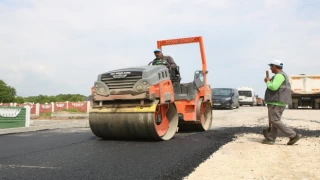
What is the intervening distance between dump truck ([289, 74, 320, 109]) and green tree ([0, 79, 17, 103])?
41.1m

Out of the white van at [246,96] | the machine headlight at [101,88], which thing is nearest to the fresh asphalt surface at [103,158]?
the machine headlight at [101,88]

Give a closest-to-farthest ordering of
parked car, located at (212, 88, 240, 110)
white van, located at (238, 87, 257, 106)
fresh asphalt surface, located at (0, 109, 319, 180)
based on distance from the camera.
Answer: fresh asphalt surface, located at (0, 109, 319, 180), parked car, located at (212, 88, 240, 110), white van, located at (238, 87, 257, 106)

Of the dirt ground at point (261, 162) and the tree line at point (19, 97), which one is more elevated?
the tree line at point (19, 97)

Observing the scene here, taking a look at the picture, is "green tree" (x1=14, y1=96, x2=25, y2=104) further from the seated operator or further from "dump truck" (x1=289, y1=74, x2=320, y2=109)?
the seated operator

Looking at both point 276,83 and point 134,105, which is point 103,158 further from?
point 276,83

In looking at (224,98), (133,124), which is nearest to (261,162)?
(133,124)

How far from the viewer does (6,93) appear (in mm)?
53719

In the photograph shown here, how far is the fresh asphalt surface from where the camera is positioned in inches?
170

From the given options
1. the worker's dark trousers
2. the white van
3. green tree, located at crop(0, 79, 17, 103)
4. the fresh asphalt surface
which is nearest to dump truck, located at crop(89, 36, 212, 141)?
the fresh asphalt surface

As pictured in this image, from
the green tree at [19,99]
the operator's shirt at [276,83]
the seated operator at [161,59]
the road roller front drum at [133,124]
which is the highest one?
the green tree at [19,99]

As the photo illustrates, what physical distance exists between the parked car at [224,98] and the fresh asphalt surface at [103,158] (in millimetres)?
15508

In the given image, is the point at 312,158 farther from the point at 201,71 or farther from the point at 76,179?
the point at 201,71

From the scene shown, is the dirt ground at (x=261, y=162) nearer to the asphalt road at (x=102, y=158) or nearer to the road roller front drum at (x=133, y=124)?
the asphalt road at (x=102, y=158)

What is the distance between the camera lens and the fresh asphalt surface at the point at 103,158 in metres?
4.32
